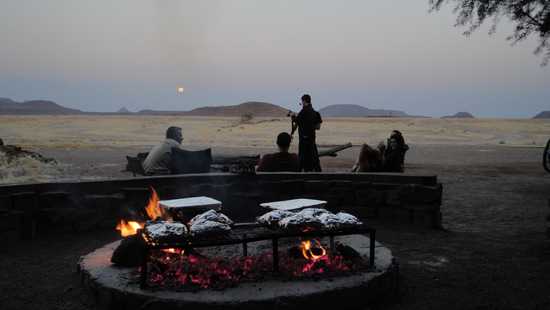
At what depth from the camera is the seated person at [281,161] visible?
8422 millimetres

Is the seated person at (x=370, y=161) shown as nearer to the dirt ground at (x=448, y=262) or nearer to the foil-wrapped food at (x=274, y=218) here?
the dirt ground at (x=448, y=262)

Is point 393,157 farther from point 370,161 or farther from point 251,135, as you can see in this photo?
point 251,135

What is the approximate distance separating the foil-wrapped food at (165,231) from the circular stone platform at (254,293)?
1.38ft

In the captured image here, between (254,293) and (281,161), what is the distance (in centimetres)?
439

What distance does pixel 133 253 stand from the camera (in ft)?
16.0

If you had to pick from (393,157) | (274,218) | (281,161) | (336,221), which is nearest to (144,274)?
(274,218)

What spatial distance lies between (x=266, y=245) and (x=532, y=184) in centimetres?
1026

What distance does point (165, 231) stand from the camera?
448cm

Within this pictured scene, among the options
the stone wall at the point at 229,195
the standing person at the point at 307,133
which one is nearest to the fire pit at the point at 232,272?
the stone wall at the point at 229,195

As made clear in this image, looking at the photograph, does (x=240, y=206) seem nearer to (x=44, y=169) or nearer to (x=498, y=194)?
(x=498, y=194)

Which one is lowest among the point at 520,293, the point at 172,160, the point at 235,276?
the point at 520,293

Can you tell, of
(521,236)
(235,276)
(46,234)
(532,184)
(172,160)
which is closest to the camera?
(235,276)

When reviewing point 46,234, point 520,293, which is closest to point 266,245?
point 520,293

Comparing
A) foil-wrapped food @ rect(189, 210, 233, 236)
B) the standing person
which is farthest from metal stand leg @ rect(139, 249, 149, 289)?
the standing person
